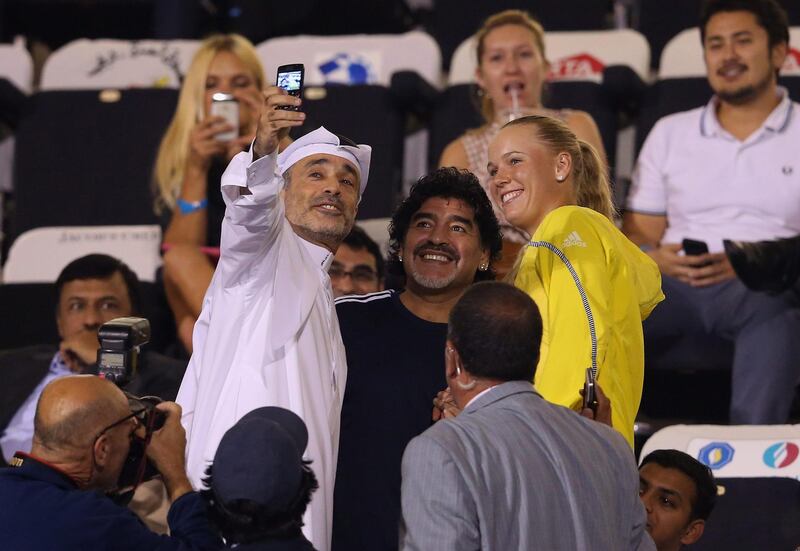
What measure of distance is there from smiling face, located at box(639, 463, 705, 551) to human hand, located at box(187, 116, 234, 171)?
2.17 metres

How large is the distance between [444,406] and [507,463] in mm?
589

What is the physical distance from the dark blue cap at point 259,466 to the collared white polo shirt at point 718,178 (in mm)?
2849

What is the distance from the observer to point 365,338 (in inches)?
135

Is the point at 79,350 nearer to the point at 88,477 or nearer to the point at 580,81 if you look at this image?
the point at 88,477

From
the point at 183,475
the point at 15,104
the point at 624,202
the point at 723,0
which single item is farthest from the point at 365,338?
the point at 15,104

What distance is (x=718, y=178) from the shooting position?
496 cm

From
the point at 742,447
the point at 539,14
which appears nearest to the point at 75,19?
the point at 539,14

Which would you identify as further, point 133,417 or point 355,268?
point 355,268

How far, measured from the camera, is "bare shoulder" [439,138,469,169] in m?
4.90

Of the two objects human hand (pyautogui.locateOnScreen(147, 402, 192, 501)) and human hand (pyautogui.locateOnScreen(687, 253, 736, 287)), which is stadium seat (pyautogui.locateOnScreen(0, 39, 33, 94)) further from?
human hand (pyautogui.locateOnScreen(147, 402, 192, 501))

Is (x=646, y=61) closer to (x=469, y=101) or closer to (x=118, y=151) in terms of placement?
(x=469, y=101)

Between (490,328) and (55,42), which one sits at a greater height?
(55,42)

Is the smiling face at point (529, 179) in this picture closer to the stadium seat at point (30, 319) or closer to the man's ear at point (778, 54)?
the man's ear at point (778, 54)

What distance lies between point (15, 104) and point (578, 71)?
247 centimetres
